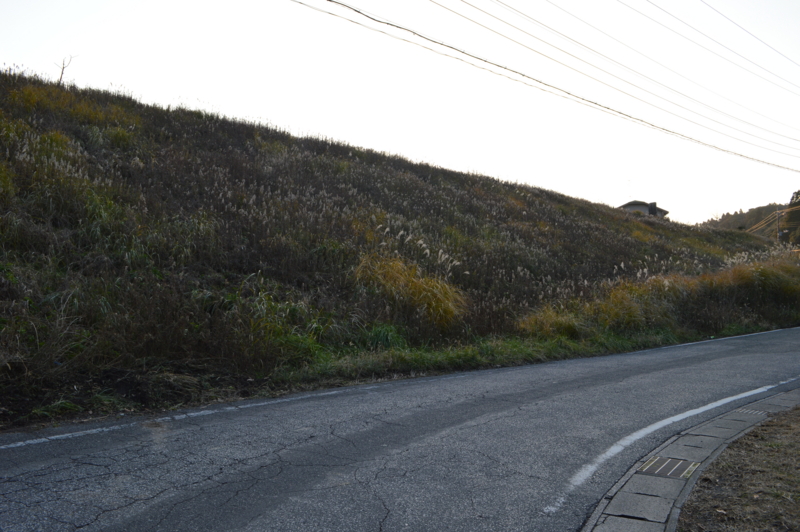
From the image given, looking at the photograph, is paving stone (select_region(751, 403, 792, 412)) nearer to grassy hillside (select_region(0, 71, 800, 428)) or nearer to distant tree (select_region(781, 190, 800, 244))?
grassy hillside (select_region(0, 71, 800, 428))

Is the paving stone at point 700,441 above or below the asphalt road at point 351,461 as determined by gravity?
above

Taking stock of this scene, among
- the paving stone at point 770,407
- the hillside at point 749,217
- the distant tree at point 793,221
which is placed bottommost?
the paving stone at point 770,407

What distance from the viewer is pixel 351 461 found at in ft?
14.7

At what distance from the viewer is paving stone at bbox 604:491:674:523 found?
144 inches

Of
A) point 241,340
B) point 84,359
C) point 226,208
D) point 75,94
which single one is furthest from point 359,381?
point 75,94

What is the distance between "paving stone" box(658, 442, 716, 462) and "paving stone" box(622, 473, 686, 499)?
24.7 inches

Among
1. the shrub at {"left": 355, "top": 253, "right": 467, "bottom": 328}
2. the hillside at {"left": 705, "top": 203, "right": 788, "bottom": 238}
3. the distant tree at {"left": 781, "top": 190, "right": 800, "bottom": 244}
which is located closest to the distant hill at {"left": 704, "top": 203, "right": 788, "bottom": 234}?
the hillside at {"left": 705, "top": 203, "right": 788, "bottom": 238}

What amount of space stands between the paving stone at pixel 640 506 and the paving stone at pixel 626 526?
2.8 inches

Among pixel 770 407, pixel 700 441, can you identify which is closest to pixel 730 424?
pixel 700 441

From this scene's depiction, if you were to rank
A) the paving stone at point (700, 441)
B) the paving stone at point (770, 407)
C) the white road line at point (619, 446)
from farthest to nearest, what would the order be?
the paving stone at point (770, 407) → the paving stone at point (700, 441) → the white road line at point (619, 446)

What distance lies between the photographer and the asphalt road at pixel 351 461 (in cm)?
346

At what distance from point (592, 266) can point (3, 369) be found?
19846mm

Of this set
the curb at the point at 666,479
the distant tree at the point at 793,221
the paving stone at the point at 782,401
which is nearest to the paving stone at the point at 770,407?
the paving stone at the point at 782,401

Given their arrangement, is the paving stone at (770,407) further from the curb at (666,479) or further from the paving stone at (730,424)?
the paving stone at (730,424)
